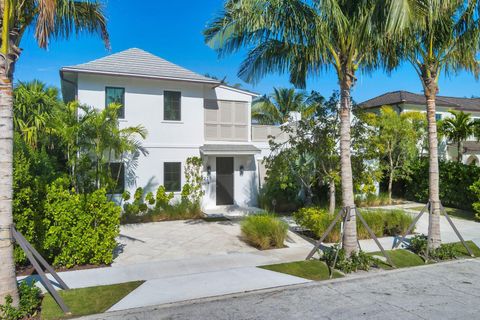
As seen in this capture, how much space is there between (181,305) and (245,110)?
40.0 ft

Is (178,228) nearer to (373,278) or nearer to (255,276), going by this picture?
(255,276)

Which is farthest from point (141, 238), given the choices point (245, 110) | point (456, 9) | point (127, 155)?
point (456, 9)

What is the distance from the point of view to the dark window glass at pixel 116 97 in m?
14.4

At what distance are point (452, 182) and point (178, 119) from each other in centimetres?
1279

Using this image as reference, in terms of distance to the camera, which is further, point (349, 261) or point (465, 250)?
point (465, 250)

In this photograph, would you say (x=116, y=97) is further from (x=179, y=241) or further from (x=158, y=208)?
(x=179, y=241)

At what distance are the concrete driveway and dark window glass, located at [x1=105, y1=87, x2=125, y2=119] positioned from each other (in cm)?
476

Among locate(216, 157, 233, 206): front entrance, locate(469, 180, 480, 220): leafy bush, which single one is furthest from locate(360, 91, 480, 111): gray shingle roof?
locate(216, 157, 233, 206): front entrance

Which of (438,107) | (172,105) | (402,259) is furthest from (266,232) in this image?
(438,107)

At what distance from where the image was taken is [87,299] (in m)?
6.10

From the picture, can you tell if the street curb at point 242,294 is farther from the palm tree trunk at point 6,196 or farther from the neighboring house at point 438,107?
the neighboring house at point 438,107

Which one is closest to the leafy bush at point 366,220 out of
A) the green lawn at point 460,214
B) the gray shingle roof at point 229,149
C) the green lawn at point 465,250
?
the green lawn at point 465,250

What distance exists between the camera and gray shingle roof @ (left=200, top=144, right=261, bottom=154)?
1543 centimetres

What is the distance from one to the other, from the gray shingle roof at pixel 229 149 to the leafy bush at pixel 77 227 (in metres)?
7.52
